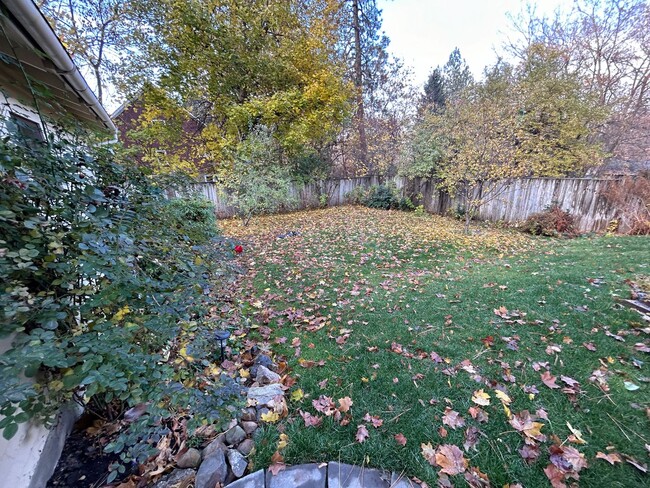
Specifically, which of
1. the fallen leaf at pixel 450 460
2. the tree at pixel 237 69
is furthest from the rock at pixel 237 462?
the tree at pixel 237 69

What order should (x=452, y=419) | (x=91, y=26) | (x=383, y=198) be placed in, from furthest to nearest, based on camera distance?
(x=383, y=198)
(x=91, y=26)
(x=452, y=419)

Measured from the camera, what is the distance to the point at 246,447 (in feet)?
5.98

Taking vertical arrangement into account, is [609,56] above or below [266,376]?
above

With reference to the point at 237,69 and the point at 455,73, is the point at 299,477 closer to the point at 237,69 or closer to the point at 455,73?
the point at 237,69

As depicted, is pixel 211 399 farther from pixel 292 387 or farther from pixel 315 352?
pixel 315 352

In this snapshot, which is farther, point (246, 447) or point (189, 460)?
point (246, 447)

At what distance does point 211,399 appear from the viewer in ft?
5.49

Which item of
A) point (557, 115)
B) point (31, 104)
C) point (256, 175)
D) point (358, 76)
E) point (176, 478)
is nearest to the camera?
point (176, 478)

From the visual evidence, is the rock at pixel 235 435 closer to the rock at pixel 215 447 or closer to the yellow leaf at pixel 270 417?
the rock at pixel 215 447

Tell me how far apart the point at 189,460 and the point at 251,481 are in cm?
45

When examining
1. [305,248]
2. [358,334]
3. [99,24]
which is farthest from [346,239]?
[99,24]

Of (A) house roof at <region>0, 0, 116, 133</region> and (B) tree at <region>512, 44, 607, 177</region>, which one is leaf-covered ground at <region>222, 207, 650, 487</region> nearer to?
(A) house roof at <region>0, 0, 116, 133</region>

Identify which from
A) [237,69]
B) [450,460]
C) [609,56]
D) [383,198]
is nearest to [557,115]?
[609,56]

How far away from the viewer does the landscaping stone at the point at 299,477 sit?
1584 mm
